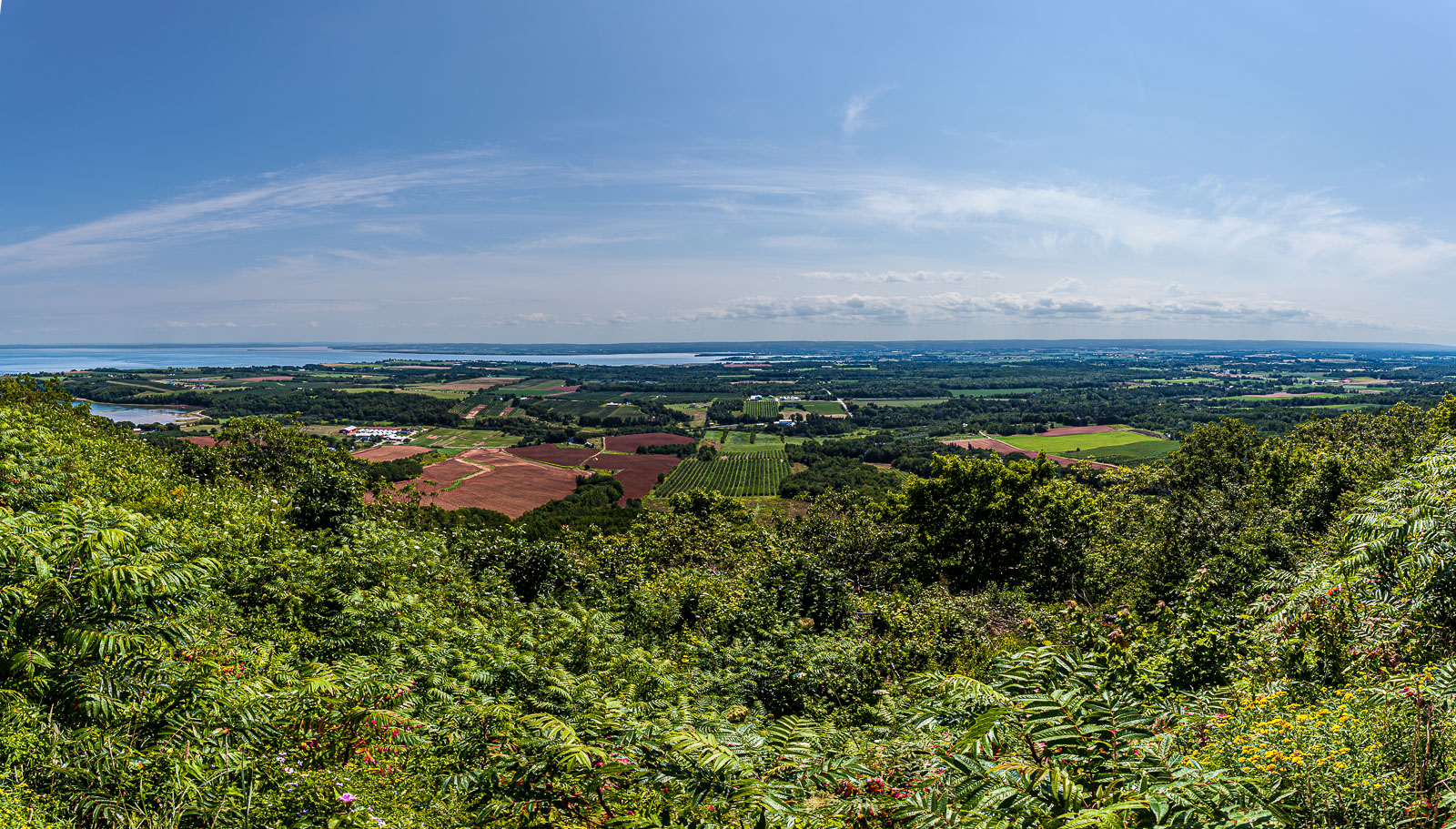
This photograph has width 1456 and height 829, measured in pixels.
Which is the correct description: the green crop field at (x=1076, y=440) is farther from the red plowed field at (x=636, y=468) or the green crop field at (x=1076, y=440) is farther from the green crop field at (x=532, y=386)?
the green crop field at (x=532, y=386)

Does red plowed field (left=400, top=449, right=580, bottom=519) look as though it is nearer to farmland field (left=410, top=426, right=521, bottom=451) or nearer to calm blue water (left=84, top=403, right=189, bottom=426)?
farmland field (left=410, top=426, right=521, bottom=451)

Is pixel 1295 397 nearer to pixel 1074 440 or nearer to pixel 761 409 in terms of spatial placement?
pixel 1074 440

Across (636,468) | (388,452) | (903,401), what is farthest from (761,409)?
(388,452)

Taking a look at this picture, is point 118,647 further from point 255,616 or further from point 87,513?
point 255,616

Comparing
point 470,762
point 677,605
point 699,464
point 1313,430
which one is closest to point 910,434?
point 699,464

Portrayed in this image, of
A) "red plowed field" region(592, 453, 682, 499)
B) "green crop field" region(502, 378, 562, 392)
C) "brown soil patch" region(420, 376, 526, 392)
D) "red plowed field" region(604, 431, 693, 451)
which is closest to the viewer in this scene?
"red plowed field" region(592, 453, 682, 499)

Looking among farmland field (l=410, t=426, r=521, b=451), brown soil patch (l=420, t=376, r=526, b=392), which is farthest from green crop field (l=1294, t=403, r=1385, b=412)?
brown soil patch (l=420, t=376, r=526, b=392)
